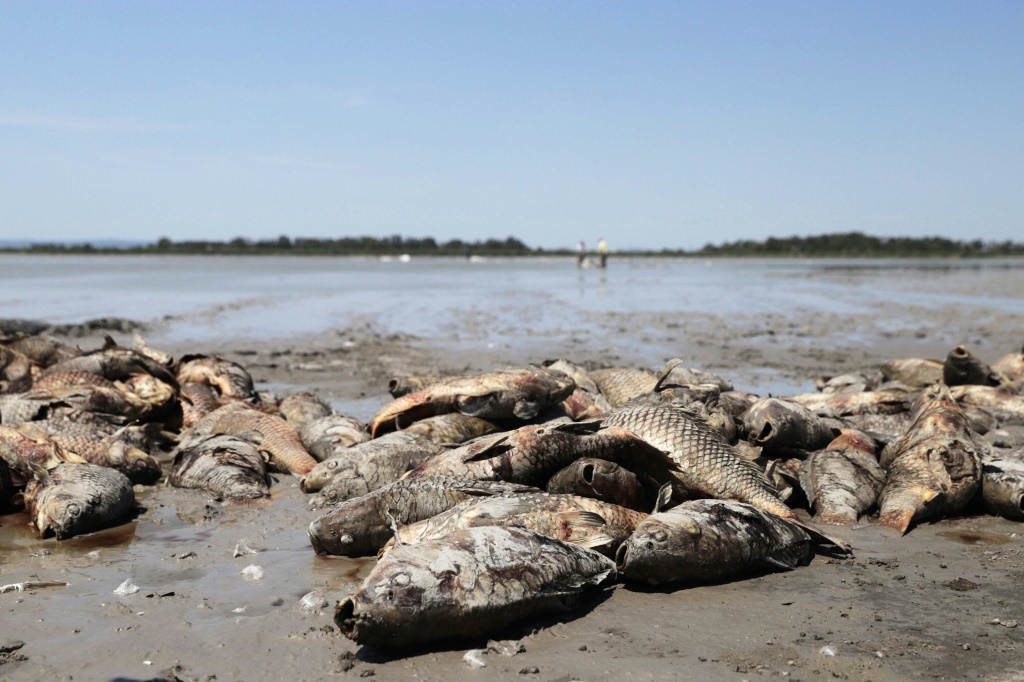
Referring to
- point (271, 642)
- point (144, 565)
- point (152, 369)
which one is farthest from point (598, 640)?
point (152, 369)

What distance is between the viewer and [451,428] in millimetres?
8148

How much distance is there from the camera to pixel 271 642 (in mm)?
4688

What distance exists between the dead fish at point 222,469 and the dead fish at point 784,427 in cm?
441

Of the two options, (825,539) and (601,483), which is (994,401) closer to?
(825,539)

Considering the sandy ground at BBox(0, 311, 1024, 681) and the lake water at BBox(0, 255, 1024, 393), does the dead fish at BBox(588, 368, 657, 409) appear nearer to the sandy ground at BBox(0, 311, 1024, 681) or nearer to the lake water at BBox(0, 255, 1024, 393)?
the sandy ground at BBox(0, 311, 1024, 681)

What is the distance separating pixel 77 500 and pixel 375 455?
230 cm

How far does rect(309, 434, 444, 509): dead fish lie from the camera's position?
7.34m

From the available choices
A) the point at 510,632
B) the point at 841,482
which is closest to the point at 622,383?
the point at 841,482

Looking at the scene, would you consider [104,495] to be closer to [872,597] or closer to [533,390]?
[533,390]

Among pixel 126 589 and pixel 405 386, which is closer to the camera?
pixel 126 589

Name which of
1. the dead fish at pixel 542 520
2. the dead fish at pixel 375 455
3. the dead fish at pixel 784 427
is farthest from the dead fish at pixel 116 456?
the dead fish at pixel 784 427

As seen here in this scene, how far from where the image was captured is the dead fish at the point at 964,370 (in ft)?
37.8

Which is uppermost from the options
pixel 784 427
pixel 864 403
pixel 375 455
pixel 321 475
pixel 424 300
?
pixel 784 427

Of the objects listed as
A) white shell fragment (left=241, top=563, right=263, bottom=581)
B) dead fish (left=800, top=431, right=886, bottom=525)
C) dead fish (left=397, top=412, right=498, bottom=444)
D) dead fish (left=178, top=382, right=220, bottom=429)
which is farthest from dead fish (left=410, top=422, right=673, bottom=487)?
dead fish (left=178, top=382, right=220, bottom=429)
